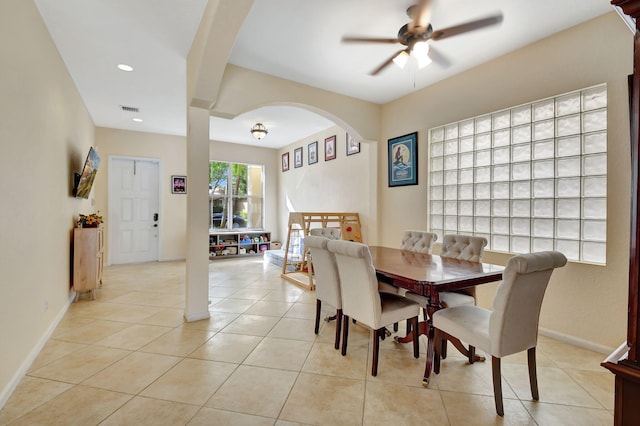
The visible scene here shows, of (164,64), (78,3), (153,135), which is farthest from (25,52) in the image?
(153,135)

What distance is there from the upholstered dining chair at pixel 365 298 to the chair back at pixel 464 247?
831 mm

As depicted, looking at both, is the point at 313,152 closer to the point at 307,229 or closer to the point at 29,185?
the point at 307,229

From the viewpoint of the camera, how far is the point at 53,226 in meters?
2.79

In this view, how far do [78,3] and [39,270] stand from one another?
2.18 m

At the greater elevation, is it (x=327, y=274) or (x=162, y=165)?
(x=162, y=165)

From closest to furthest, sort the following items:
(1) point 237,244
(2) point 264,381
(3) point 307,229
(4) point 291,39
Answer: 1. (2) point 264,381
2. (4) point 291,39
3. (3) point 307,229
4. (1) point 237,244

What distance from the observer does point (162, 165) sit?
20.2 feet

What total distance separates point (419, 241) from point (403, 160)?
144cm

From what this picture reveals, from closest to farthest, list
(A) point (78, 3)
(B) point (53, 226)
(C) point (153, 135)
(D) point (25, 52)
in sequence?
(D) point (25, 52) → (A) point (78, 3) → (B) point (53, 226) → (C) point (153, 135)

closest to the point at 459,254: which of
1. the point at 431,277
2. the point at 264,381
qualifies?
the point at 431,277

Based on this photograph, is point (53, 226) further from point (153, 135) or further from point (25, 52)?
point (153, 135)

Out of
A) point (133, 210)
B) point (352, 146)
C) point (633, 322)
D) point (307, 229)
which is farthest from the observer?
point (133, 210)

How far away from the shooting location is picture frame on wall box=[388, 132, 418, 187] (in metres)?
3.99

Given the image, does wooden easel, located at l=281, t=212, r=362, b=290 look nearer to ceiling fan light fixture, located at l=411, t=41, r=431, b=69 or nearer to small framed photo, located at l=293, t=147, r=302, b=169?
small framed photo, located at l=293, t=147, r=302, b=169
